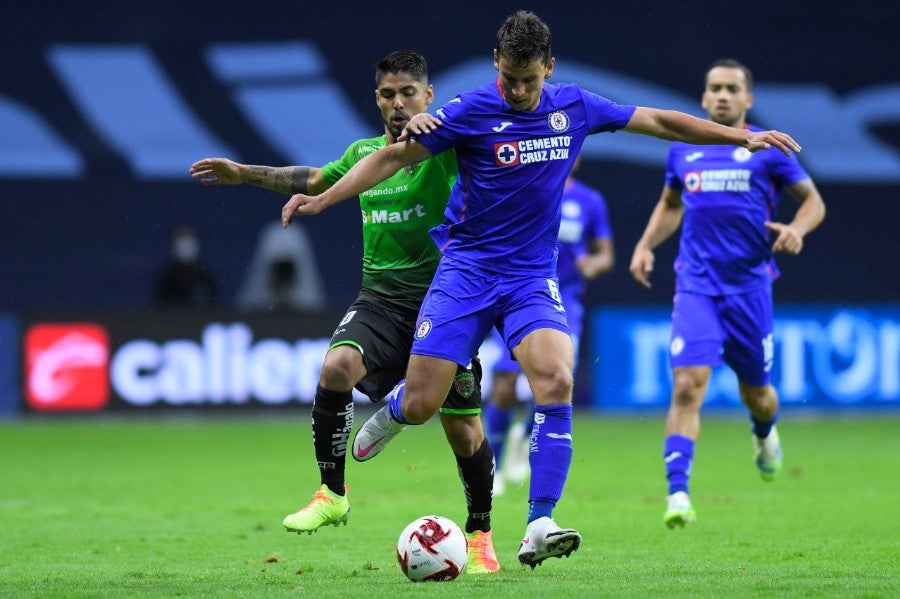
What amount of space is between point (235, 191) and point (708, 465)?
952 centimetres

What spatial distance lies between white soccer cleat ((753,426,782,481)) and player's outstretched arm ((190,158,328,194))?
4212mm

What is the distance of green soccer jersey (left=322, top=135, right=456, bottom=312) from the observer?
7.33m

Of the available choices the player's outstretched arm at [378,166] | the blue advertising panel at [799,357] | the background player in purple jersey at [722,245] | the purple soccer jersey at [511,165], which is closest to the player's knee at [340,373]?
the purple soccer jersey at [511,165]

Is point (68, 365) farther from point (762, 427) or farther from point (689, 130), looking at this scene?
point (689, 130)

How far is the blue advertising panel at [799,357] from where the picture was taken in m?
17.8

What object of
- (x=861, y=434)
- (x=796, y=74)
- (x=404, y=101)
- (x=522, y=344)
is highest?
(x=796, y=74)

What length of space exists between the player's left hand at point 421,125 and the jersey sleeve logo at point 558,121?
1.69 ft

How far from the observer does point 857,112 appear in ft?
70.2

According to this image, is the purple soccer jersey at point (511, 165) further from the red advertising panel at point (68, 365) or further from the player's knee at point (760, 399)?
the red advertising panel at point (68, 365)

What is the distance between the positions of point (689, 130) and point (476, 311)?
1.31 meters

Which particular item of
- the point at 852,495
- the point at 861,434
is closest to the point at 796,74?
the point at 861,434

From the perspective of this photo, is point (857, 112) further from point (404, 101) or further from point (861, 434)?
point (404, 101)

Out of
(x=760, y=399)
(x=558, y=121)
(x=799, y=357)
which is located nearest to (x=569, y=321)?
(x=760, y=399)

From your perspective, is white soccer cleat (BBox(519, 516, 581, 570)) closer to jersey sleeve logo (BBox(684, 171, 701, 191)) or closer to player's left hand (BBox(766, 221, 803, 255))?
player's left hand (BBox(766, 221, 803, 255))
